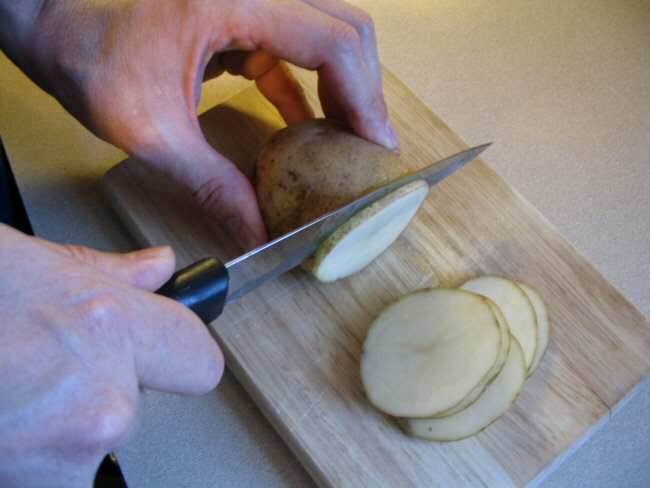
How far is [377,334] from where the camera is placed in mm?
1085

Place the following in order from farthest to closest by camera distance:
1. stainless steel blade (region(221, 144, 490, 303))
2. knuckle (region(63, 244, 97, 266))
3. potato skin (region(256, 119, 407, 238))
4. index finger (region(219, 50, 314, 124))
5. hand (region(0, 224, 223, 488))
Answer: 1. index finger (region(219, 50, 314, 124))
2. potato skin (region(256, 119, 407, 238))
3. stainless steel blade (region(221, 144, 490, 303))
4. knuckle (region(63, 244, 97, 266))
5. hand (region(0, 224, 223, 488))

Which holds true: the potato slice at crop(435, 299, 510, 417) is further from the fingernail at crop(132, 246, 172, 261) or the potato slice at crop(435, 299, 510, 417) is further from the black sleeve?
the black sleeve

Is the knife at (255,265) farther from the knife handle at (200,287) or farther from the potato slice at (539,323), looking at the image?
the potato slice at (539,323)

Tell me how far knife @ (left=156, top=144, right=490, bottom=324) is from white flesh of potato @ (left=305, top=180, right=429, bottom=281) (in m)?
0.02

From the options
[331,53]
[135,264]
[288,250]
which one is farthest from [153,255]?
[331,53]

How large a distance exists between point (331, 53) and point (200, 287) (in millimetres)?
510

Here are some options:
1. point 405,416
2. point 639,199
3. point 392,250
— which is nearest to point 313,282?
point 392,250

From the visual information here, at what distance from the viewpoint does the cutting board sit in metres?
1.06

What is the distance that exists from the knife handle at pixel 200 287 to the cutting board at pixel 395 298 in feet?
0.90

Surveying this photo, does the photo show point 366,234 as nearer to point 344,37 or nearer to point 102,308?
point 344,37

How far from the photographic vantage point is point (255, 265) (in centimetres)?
100

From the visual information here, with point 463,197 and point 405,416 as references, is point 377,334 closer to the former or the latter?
point 405,416

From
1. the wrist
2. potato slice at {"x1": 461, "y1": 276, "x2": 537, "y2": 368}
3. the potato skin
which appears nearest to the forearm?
the wrist

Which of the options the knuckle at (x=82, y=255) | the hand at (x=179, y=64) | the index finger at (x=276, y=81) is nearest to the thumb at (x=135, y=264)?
the knuckle at (x=82, y=255)
